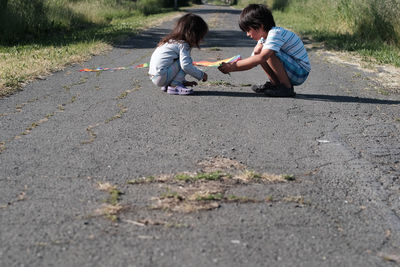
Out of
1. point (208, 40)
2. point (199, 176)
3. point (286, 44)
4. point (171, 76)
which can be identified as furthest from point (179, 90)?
point (208, 40)

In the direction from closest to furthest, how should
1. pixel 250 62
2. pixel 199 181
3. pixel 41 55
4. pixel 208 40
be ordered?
pixel 199 181, pixel 250 62, pixel 41 55, pixel 208 40

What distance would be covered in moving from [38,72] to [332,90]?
388cm

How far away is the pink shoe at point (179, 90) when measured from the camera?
6098mm

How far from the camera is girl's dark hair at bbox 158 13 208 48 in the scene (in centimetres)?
591

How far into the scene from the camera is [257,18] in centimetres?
578

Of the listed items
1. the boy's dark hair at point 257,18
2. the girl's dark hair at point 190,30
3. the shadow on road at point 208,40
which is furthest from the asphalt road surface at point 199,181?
the shadow on road at point 208,40

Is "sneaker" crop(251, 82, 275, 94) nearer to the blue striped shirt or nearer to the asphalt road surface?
the asphalt road surface

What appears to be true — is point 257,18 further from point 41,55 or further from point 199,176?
point 41,55

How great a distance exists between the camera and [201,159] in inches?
149

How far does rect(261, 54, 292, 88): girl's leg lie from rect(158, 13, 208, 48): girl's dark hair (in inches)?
30.5

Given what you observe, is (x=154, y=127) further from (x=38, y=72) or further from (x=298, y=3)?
(x=298, y=3)

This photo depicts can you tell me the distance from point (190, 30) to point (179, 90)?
2.23 feet

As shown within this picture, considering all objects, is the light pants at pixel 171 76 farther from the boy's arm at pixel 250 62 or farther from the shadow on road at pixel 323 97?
the boy's arm at pixel 250 62

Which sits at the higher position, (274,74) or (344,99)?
(274,74)
